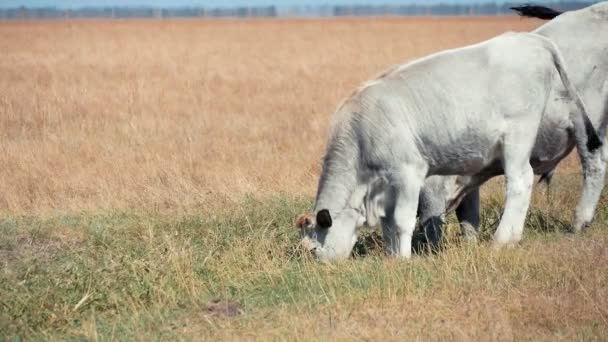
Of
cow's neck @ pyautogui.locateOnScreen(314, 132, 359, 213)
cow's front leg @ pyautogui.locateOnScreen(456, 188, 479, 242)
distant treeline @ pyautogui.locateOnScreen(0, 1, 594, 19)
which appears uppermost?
cow's neck @ pyautogui.locateOnScreen(314, 132, 359, 213)

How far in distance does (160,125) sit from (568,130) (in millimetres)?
9572

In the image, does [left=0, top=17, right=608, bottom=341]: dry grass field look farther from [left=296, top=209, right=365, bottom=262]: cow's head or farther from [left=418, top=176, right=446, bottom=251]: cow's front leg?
[left=418, top=176, right=446, bottom=251]: cow's front leg

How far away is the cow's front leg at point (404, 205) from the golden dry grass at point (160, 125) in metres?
3.53

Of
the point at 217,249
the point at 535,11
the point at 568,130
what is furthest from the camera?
the point at 535,11

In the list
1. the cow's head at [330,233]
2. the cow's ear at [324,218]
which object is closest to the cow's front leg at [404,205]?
the cow's head at [330,233]

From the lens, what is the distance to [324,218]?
30.1ft

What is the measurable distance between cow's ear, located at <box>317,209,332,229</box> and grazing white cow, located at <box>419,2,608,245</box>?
132 cm

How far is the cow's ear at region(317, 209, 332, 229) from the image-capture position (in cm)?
913

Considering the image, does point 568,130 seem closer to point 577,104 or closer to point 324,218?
point 577,104

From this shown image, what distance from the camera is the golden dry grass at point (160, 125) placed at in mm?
13375

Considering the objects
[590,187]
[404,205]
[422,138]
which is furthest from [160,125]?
[404,205]

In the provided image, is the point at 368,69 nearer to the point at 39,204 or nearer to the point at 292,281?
the point at 39,204

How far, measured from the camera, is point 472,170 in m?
9.70

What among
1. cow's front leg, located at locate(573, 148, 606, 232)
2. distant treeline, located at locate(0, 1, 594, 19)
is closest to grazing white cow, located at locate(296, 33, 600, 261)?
cow's front leg, located at locate(573, 148, 606, 232)
